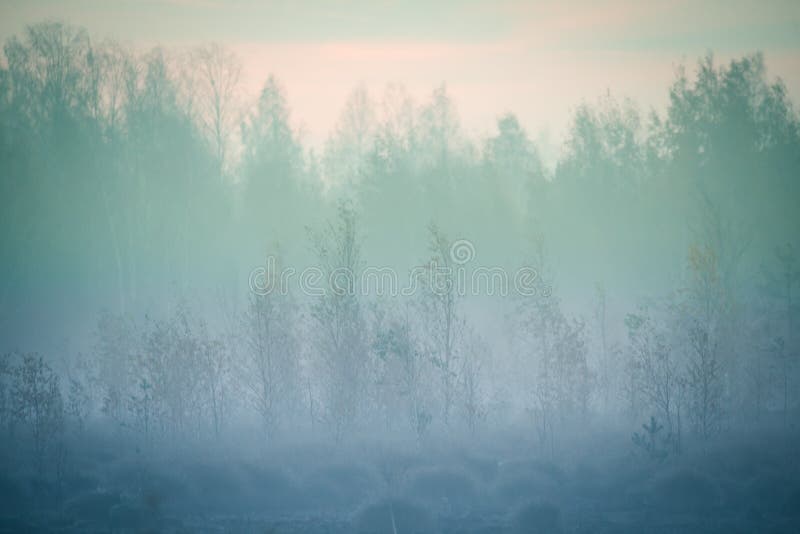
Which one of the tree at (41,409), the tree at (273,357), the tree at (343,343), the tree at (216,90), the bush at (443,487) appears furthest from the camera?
the tree at (216,90)

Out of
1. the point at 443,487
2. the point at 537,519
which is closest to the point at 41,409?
the point at 443,487

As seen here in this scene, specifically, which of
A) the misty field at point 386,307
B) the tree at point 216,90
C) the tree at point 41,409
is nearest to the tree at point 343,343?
the misty field at point 386,307

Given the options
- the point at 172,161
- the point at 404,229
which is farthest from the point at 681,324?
the point at 172,161

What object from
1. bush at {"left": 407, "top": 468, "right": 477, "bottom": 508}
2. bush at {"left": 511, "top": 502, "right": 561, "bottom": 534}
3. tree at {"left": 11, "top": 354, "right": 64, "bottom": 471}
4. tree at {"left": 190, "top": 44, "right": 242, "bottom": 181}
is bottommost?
bush at {"left": 511, "top": 502, "right": 561, "bottom": 534}

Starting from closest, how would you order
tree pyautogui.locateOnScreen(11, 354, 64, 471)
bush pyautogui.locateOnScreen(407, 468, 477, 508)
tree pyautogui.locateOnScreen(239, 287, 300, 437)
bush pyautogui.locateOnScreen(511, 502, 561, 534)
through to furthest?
1. bush pyautogui.locateOnScreen(511, 502, 561, 534)
2. bush pyautogui.locateOnScreen(407, 468, 477, 508)
3. tree pyautogui.locateOnScreen(11, 354, 64, 471)
4. tree pyautogui.locateOnScreen(239, 287, 300, 437)

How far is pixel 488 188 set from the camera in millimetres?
49062

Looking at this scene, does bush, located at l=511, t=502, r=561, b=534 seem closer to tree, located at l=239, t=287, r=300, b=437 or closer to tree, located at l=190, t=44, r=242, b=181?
tree, located at l=239, t=287, r=300, b=437

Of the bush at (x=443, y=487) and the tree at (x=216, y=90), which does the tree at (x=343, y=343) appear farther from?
the tree at (x=216, y=90)

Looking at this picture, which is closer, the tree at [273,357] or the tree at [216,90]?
the tree at [273,357]

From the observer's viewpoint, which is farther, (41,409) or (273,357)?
(273,357)

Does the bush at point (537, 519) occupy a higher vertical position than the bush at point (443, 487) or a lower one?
lower

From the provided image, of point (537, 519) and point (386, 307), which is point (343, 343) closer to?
point (386, 307)

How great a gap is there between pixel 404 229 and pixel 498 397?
2064 centimetres

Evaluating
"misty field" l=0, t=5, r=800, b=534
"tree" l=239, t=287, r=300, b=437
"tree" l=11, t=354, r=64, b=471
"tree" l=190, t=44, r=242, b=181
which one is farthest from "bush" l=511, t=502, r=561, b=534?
"tree" l=190, t=44, r=242, b=181
